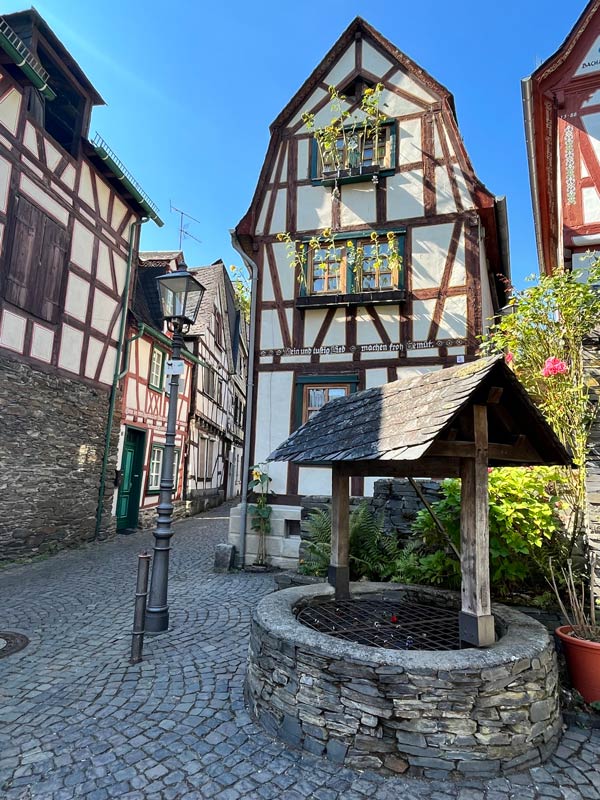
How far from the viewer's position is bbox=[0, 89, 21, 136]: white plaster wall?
305 inches

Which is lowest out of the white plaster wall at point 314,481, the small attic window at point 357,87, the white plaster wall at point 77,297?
the white plaster wall at point 314,481

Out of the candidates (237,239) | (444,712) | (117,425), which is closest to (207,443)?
(117,425)

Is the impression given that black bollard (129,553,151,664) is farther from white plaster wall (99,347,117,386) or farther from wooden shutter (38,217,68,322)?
white plaster wall (99,347,117,386)

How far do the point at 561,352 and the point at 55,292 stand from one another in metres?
8.56

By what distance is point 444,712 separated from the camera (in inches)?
104

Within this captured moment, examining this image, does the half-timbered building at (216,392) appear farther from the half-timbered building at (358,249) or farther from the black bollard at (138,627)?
the black bollard at (138,627)

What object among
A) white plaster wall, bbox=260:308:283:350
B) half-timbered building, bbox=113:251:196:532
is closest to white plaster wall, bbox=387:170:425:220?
white plaster wall, bbox=260:308:283:350

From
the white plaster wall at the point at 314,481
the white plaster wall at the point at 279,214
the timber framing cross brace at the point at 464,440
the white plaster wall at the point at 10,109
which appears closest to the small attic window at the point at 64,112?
the white plaster wall at the point at 10,109

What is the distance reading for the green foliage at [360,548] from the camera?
569 cm

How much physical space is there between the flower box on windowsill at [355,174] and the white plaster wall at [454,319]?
2728 millimetres

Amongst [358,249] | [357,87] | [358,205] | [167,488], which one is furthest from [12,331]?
[357,87]

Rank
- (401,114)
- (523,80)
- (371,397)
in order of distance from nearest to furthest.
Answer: (371,397) < (523,80) < (401,114)

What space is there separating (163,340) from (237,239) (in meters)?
4.70

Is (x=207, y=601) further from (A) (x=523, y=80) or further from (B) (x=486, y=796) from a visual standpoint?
(A) (x=523, y=80)
